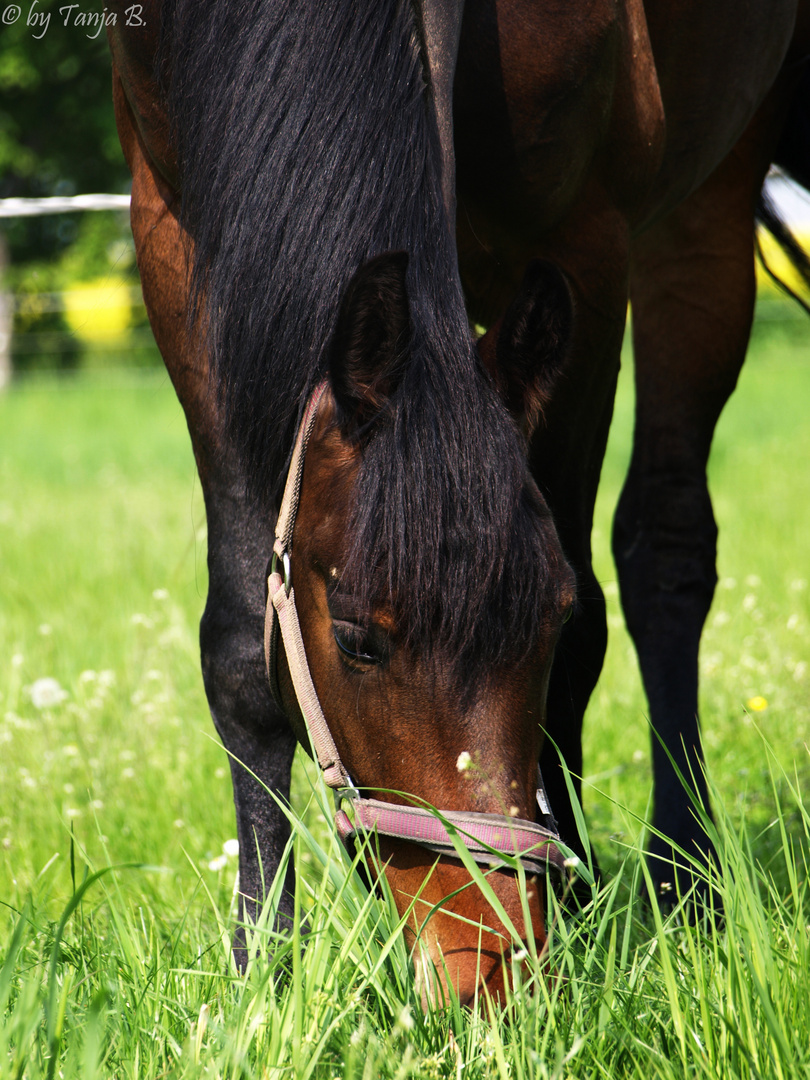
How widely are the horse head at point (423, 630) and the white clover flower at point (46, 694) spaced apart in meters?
2.19

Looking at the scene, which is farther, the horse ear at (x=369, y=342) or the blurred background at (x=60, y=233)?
the blurred background at (x=60, y=233)

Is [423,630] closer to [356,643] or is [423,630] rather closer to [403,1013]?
[356,643]

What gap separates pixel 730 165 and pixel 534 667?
229 cm

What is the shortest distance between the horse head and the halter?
0.02m

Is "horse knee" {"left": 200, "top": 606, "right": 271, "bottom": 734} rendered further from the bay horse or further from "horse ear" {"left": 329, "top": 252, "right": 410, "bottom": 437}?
"horse ear" {"left": 329, "top": 252, "right": 410, "bottom": 437}

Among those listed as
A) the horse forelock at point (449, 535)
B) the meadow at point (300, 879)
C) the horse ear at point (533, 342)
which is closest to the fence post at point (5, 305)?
the meadow at point (300, 879)

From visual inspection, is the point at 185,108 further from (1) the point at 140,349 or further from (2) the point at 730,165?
(1) the point at 140,349

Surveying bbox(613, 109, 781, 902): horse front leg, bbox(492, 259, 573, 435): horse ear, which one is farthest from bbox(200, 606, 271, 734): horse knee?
bbox(613, 109, 781, 902): horse front leg

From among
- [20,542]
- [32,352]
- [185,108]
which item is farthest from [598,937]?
[32,352]

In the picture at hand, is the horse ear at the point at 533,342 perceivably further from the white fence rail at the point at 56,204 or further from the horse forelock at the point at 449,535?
the white fence rail at the point at 56,204

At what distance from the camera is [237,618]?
2.00 meters

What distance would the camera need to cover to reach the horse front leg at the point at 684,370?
309cm

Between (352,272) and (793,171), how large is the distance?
2.42 metres

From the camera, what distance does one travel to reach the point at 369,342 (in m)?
1.49
